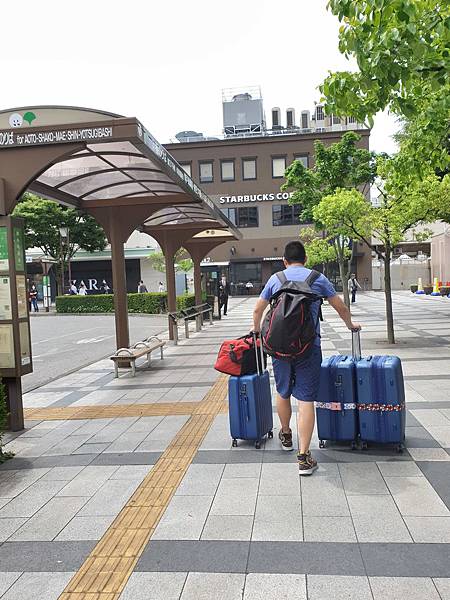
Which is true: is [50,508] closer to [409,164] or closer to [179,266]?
[409,164]

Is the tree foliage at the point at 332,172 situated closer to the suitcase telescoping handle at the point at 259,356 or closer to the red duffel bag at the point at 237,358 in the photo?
the suitcase telescoping handle at the point at 259,356

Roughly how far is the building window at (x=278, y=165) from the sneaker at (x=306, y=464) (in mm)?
45202

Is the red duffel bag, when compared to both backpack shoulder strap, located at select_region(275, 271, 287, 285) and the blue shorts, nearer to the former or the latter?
the blue shorts

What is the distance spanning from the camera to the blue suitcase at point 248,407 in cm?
521

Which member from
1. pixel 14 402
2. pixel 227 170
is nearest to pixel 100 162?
pixel 14 402

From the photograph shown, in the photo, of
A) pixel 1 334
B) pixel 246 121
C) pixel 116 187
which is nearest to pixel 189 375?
pixel 116 187

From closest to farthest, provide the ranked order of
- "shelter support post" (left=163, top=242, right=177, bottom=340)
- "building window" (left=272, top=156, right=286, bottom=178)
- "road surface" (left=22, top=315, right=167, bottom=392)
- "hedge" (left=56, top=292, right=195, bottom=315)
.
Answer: "road surface" (left=22, top=315, right=167, bottom=392) < "shelter support post" (left=163, top=242, right=177, bottom=340) < "hedge" (left=56, top=292, right=195, bottom=315) < "building window" (left=272, top=156, right=286, bottom=178)

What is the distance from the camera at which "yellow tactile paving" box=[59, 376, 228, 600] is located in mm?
3039

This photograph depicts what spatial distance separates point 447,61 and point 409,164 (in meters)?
2.46

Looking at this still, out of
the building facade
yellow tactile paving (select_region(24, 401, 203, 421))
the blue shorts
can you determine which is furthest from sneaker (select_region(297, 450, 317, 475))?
the building facade

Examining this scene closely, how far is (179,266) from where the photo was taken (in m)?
37.6

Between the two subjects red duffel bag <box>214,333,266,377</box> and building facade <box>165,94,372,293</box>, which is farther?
building facade <box>165,94,372,293</box>

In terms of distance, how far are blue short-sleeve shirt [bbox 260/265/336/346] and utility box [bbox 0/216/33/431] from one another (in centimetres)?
281

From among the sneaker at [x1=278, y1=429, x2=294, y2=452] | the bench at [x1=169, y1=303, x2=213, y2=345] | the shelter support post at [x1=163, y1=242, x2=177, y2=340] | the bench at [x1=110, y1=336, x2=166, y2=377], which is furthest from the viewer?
the shelter support post at [x1=163, y1=242, x2=177, y2=340]
